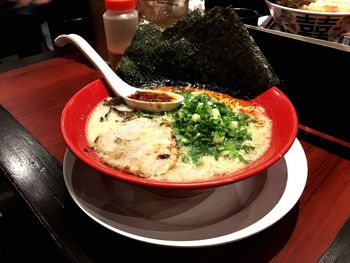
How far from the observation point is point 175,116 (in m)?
1.02

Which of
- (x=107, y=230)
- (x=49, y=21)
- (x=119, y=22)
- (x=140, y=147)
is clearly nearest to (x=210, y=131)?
(x=140, y=147)

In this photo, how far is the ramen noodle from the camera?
803mm

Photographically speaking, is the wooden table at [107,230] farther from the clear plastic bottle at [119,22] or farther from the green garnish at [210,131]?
the clear plastic bottle at [119,22]

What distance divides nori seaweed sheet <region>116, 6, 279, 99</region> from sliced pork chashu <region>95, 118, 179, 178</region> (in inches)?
12.8

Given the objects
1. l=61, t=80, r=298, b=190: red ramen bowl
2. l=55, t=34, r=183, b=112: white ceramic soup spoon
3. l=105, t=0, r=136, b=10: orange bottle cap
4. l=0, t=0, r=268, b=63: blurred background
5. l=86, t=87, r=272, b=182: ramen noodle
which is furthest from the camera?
l=0, t=0, r=268, b=63: blurred background

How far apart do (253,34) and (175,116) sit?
54cm

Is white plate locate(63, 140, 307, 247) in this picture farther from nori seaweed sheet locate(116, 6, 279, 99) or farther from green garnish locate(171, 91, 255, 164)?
nori seaweed sheet locate(116, 6, 279, 99)

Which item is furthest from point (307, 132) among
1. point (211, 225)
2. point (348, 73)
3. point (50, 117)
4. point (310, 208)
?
point (50, 117)

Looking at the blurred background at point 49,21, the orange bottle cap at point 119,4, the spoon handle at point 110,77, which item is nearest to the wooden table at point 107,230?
the spoon handle at point 110,77

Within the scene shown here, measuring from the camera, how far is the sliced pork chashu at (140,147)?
0.79 meters

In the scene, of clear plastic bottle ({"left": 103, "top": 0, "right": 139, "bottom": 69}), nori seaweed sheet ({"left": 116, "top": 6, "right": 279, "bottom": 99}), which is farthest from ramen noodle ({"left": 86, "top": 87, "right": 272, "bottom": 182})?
clear plastic bottle ({"left": 103, "top": 0, "right": 139, "bottom": 69})

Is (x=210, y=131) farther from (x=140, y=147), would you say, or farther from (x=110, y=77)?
(x=110, y=77)

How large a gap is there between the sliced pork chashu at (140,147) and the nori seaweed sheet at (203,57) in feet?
1.06

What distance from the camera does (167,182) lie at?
27.4 inches
